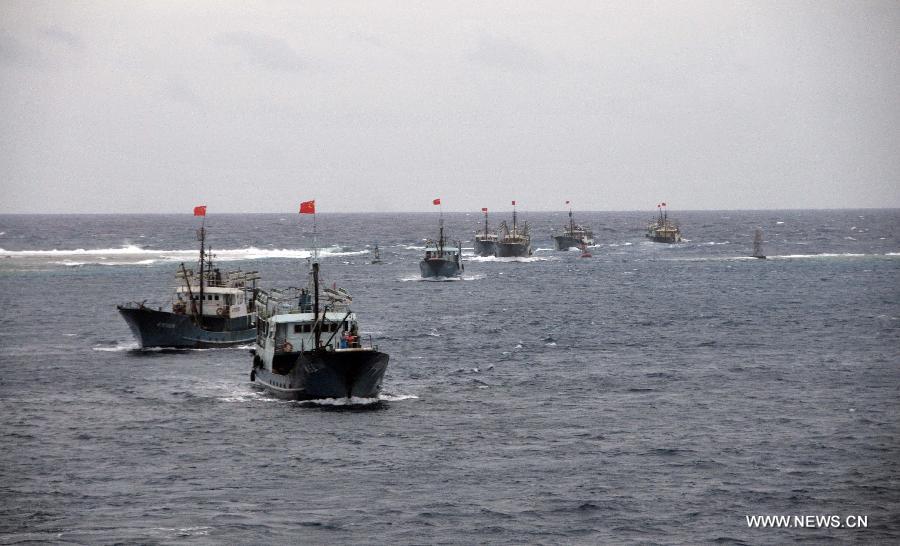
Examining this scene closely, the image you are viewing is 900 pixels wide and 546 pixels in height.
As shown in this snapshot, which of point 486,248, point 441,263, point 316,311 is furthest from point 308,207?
point 486,248

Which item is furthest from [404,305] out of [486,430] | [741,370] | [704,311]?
[486,430]

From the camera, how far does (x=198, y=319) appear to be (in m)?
78.6

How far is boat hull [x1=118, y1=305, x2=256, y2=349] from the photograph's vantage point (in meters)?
76.9

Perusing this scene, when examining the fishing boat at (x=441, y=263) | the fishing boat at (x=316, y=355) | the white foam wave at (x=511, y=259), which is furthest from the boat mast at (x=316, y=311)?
the white foam wave at (x=511, y=259)

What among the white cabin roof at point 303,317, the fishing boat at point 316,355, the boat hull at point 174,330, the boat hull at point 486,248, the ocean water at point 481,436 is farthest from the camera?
the boat hull at point 486,248

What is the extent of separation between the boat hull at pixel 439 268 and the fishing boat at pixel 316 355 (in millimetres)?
78394

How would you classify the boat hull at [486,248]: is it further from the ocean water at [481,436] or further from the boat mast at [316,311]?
the boat mast at [316,311]

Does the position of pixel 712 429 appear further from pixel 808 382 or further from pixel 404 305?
pixel 404 305

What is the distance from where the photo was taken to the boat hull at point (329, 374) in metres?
53.5

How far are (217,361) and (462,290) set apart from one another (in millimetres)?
57217

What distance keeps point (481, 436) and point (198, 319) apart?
37.1 m

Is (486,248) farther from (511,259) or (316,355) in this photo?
(316,355)

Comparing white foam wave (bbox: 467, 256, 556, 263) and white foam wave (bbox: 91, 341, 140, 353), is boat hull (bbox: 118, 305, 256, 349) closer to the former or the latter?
white foam wave (bbox: 91, 341, 140, 353)

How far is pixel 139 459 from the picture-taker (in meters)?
44.3
